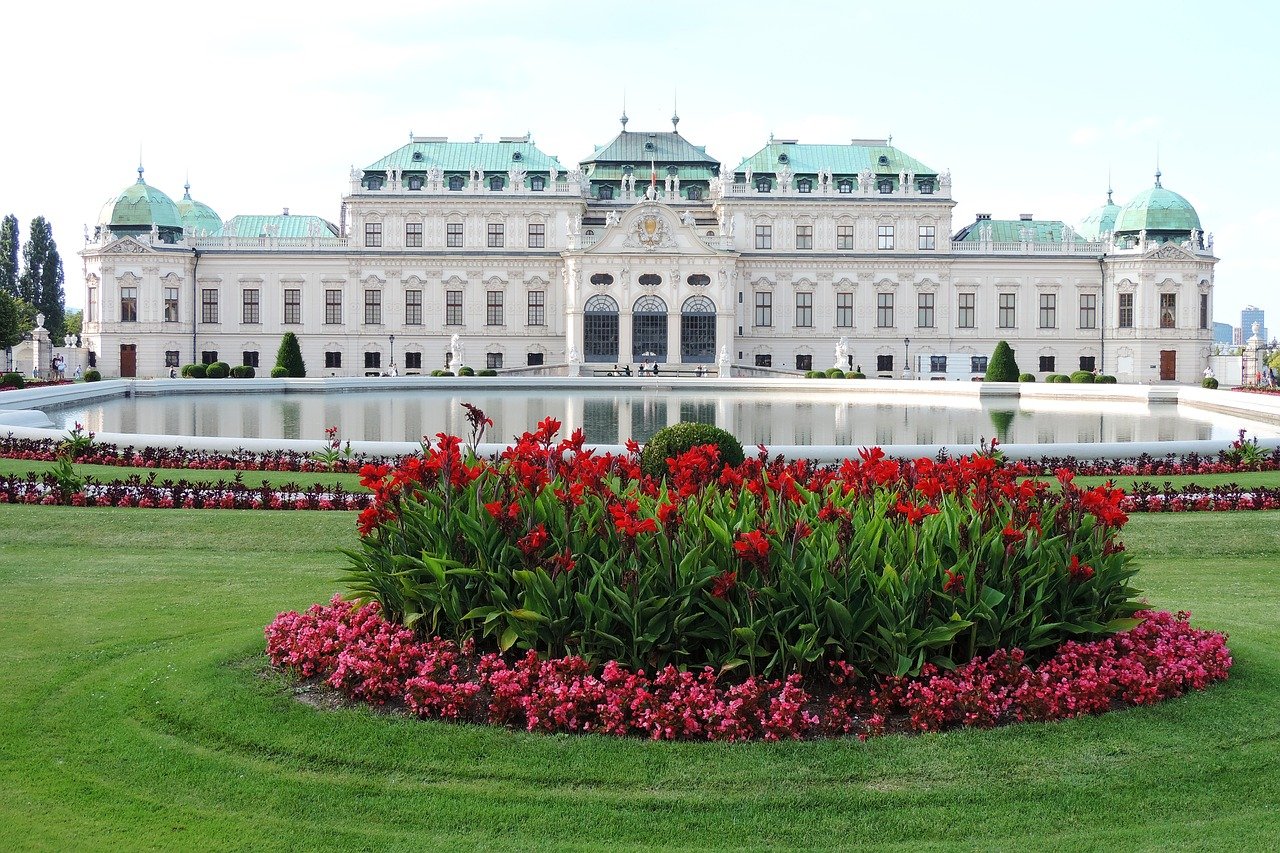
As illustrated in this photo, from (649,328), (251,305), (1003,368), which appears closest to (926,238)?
(649,328)

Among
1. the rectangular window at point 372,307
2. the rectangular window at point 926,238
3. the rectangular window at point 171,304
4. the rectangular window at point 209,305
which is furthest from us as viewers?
the rectangular window at point 926,238

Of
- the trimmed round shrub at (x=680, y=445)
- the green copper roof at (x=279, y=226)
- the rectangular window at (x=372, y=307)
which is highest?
the green copper roof at (x=279, y=226)

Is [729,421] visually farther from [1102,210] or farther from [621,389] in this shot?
→ [1102,210]

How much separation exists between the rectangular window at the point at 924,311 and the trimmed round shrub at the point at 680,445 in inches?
2254

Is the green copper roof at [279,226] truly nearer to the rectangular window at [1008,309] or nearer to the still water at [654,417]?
the still water at [654,417]

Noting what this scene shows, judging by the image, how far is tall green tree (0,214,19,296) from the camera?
75.8m

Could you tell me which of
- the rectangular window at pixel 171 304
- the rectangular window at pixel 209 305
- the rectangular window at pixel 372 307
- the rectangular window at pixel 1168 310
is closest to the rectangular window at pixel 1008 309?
the rectangular window at pixel 1168 310

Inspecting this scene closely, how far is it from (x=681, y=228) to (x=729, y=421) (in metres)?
35.8

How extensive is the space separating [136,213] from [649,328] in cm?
2913

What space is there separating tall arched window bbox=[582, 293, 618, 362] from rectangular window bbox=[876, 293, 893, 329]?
49.4 feet

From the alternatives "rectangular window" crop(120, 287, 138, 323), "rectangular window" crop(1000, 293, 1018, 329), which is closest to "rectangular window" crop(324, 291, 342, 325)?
"rectangular window" crop(120, 287, 138, 323)

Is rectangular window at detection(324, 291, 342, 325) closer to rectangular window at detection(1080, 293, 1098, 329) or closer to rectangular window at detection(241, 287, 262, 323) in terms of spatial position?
rectangular window at detection(241, 287, 262, 323)

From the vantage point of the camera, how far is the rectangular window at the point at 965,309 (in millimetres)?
69750

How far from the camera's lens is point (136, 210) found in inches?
2677
